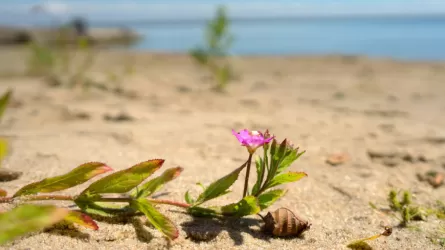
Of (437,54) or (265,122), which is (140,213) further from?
(437,54)

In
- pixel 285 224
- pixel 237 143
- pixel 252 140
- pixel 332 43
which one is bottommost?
pixel 237 143

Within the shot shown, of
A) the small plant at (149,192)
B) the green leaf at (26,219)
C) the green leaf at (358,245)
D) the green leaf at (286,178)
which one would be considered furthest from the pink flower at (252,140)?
the green leaf at (26,219)

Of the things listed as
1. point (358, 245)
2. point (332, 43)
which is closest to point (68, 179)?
point (358, 245)

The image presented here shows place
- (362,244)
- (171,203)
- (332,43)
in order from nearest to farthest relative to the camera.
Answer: (362,244) < (171,203) < (332,43)

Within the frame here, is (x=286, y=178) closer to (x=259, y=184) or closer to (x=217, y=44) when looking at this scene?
(x=259, y=184)

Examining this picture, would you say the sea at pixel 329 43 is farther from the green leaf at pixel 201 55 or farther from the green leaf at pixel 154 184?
the green leaf at pixel 154 184

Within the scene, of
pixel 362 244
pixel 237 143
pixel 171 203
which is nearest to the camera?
pixel 362 244

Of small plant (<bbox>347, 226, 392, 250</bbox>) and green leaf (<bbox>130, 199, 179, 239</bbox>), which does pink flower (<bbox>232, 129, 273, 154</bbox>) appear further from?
small plant (<bbox>347, 226, 392, 250</bbox>)
